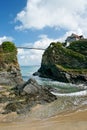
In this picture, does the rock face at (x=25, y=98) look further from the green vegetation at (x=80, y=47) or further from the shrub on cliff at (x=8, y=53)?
the green vegetation at (x=80, y=47)

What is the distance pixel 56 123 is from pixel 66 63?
Result: 55.8m

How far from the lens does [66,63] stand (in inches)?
3105

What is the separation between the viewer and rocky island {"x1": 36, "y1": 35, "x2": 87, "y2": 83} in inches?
2753

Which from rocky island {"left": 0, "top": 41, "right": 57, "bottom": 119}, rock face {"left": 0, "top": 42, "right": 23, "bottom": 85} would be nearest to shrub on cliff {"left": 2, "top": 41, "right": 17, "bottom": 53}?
rock face {"left": 0, "top": 42, "right": 23, "bottom": 85}

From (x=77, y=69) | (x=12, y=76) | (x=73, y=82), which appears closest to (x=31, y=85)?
(x=12, y=76)

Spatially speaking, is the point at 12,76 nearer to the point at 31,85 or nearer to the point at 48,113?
the point at 31,85

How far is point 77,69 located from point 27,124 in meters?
52.0

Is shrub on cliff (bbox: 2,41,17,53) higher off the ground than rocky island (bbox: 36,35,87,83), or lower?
higher

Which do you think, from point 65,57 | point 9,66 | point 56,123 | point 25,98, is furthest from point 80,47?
point 56,123

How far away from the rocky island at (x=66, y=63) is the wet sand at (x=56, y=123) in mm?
40993

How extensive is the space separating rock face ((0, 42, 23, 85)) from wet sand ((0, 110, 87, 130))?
26085mm

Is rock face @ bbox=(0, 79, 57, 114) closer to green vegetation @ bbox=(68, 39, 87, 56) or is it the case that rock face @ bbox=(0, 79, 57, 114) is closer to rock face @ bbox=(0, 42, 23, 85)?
Answer: rock face @ bbox=(0, 42, 23, 85)

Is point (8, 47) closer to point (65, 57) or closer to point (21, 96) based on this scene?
point (65, 57)

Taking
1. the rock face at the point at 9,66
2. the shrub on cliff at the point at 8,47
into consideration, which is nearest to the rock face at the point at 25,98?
the rock face at the point at 9,66
